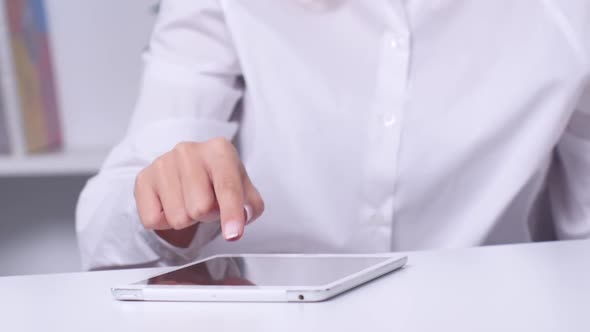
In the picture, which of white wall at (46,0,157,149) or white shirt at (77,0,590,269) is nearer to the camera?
white shirt at (77,0,590,269)

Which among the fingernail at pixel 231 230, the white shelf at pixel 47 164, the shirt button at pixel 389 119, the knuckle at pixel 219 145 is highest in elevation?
the knuckle at pixel 219 145

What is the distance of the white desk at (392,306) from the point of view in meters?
0.30

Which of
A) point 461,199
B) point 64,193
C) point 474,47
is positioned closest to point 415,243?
point 461,199

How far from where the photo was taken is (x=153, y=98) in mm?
678

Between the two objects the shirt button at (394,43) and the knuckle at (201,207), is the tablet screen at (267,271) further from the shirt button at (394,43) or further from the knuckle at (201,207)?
the shirt button at (394,43)

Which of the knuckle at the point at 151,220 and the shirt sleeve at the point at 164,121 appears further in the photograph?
the shirt sleeve at the point at 164,121

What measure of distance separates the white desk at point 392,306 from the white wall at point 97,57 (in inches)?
38.2

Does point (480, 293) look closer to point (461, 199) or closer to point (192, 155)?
point (192, 155)

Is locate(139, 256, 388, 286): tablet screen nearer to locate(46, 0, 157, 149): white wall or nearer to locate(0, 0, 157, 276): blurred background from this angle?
locate(0, 0, 157, 276): blurred background

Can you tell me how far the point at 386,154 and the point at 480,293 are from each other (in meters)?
0.30

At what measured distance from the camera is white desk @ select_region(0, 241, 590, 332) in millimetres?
300

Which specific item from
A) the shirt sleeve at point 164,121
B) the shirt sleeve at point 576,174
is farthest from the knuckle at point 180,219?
the shirt sleeve at point 576,174

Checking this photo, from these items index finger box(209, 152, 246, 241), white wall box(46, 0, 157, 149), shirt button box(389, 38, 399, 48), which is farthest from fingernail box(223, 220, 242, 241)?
white wall box(46, 0, 157, 149)

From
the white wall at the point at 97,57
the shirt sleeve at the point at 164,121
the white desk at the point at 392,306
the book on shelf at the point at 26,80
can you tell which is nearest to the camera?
the white desk at the point at 392,306
